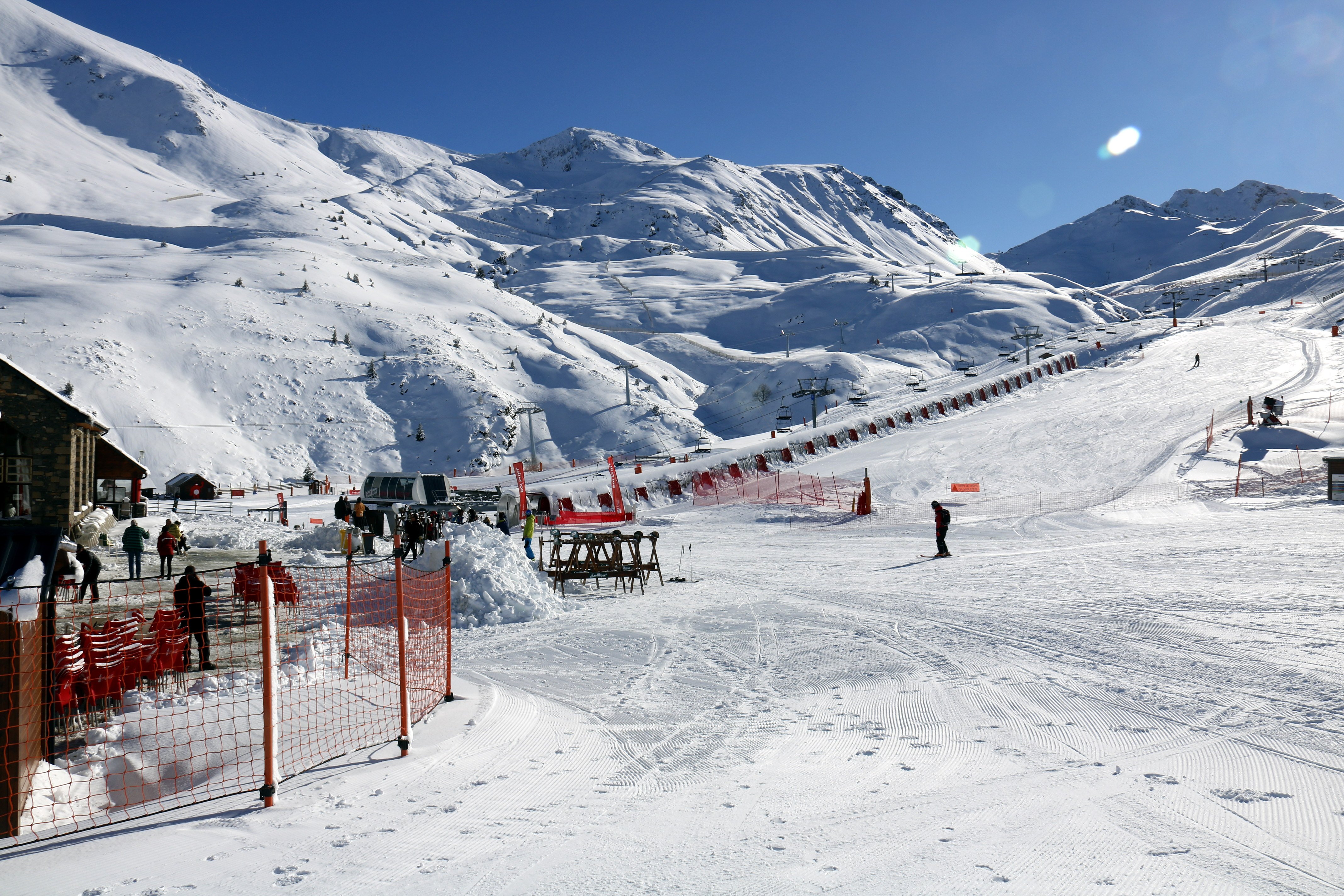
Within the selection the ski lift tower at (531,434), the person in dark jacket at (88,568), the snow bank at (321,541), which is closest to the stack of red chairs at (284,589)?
the person in dark jacket at (88,568)

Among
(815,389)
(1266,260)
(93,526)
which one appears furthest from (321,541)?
(1266,260)

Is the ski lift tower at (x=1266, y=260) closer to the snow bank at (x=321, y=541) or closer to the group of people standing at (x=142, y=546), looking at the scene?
the snow bank at (x=321, y=541)

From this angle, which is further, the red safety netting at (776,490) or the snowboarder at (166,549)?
the red safety netting at (776,490)

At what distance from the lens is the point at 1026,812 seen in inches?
193

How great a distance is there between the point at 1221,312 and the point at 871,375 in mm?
55399

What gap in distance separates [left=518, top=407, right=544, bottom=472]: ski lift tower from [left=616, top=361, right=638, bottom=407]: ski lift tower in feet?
26.5

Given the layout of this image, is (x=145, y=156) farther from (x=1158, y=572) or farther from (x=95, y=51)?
(x=1158, y=572)

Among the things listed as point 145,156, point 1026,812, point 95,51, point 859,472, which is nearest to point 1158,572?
point 1026,812

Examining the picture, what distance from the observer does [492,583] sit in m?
13.0

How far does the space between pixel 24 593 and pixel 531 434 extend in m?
53.2

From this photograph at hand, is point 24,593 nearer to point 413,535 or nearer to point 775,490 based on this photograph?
point 413,535

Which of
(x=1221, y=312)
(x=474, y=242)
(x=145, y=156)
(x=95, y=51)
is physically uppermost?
(x=95, y=51)

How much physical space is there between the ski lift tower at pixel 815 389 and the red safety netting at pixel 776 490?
38.8 m

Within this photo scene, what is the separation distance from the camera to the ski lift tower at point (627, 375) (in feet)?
230
